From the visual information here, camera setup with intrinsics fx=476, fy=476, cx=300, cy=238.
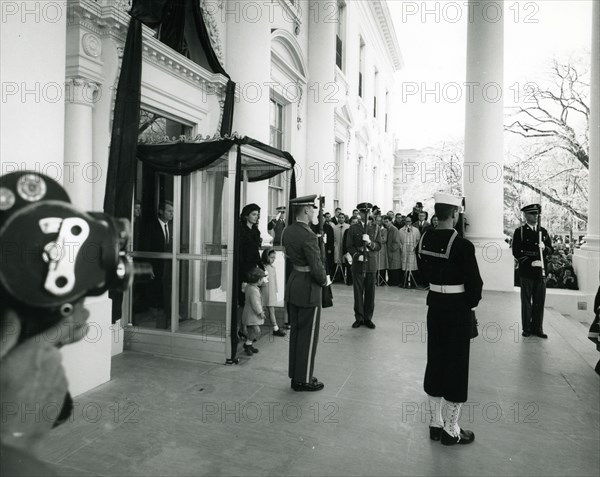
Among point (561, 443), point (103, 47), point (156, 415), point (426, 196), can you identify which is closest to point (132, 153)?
point (103, 47)

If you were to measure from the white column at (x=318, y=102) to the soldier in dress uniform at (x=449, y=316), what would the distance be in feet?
30.4

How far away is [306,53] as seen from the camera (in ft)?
41.9

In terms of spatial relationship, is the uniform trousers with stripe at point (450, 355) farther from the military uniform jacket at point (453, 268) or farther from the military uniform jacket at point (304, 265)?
the military uniform jacket at point (304, 265)

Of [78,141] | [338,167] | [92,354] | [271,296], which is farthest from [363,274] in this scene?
[338,167]

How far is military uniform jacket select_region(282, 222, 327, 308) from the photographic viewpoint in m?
4.78

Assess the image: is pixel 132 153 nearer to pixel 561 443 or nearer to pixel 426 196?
pixel 561 443

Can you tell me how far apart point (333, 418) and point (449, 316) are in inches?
52.7

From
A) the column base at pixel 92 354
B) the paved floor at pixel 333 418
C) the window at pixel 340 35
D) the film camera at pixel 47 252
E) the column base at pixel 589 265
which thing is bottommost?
the paved floor at pixel 333 418

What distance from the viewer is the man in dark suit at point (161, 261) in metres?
6.10

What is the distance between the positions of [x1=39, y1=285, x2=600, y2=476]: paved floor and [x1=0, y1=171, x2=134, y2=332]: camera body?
2525 mm

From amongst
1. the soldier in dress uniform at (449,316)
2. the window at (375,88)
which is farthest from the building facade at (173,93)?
the window at (375,88)

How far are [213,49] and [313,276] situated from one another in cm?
496

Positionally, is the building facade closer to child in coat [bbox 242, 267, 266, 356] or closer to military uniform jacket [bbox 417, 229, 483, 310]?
child in coat [bbox 242, 267, 266, 356]

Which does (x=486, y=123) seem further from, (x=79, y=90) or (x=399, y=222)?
(x=79, y=90)
